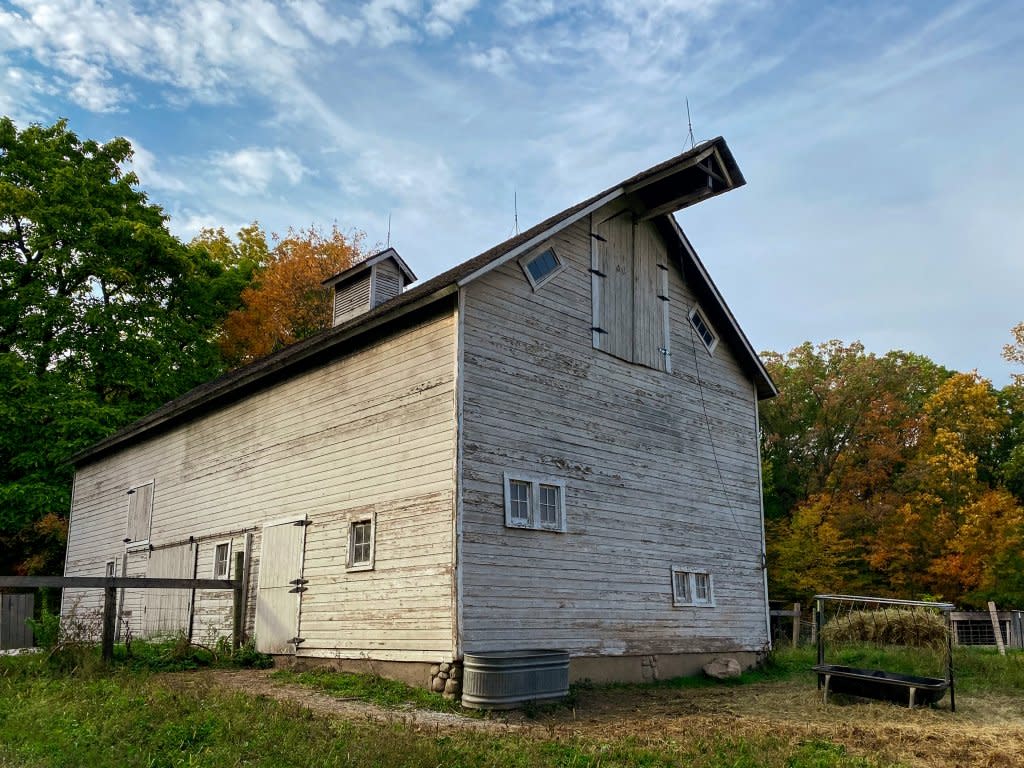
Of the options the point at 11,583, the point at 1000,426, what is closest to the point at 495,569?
the point at 11,583

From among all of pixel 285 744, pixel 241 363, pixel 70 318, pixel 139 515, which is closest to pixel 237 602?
pixel 139 515

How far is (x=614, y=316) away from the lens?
17.0 m

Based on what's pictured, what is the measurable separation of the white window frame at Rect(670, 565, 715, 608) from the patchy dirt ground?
91.2 inches

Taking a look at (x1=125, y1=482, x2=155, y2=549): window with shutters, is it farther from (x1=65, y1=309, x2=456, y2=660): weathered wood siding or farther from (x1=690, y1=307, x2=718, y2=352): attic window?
(x1=690, y1=307, x2=718, y2=352): attic window

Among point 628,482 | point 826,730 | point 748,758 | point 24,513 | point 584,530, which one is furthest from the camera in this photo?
point 24,513

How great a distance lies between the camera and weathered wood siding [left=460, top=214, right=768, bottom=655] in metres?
13.7

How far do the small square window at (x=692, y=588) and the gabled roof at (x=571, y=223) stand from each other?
5.11 metres

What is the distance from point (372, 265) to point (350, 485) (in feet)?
24.2

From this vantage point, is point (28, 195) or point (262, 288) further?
point (262, 288)

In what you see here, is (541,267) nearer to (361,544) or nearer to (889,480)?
(361,544)

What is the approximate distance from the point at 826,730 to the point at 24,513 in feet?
83.2

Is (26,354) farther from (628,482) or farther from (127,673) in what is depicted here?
(628,482)

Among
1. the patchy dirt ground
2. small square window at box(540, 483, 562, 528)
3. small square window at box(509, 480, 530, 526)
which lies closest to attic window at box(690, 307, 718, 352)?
small square window at box(540, 483, 562, 528)

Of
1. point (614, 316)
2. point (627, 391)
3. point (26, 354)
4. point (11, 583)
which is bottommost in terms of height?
point (11, 583)
